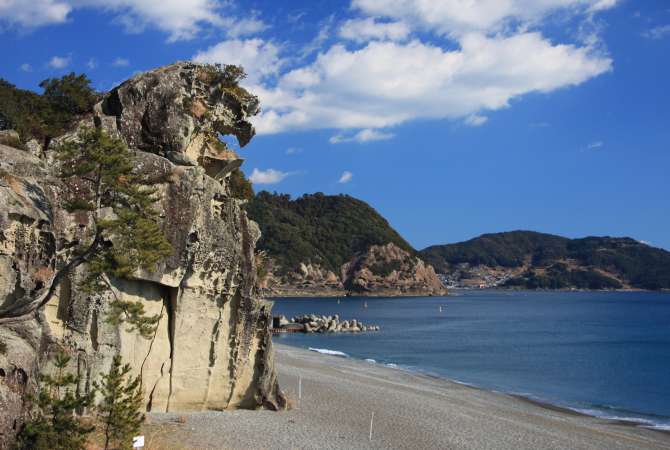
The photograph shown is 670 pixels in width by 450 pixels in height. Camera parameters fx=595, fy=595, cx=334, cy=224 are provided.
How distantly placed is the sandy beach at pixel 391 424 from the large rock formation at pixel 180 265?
61.4 inches

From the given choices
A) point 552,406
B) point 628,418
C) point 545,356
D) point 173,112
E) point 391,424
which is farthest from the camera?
point 545,356

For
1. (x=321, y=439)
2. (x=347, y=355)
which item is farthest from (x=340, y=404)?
(x=347, y=355)

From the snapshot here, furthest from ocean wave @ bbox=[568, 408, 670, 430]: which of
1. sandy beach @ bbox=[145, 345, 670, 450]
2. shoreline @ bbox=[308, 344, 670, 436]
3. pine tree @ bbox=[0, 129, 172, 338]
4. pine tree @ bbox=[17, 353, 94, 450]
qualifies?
pine tree @ bbox=[17, 353, 94, 450]

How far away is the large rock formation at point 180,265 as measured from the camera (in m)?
17.5

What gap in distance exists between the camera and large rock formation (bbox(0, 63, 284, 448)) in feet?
57.4

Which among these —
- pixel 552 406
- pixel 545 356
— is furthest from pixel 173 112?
pixel 545 356

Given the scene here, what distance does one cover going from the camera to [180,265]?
20.5 metres

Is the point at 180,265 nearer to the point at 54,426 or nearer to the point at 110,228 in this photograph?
the point at 110,228

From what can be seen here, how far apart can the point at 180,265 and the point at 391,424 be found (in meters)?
10.6

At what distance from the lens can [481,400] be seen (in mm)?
33531

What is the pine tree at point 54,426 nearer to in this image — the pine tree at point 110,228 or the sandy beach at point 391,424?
the pine tree at point 110,228

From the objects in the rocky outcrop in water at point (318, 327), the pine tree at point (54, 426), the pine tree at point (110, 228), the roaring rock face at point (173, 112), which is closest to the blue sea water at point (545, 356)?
the rocky outcrop in water at point (318, 327)

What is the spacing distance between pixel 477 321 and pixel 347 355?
52761 mm

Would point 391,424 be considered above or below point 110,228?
below
